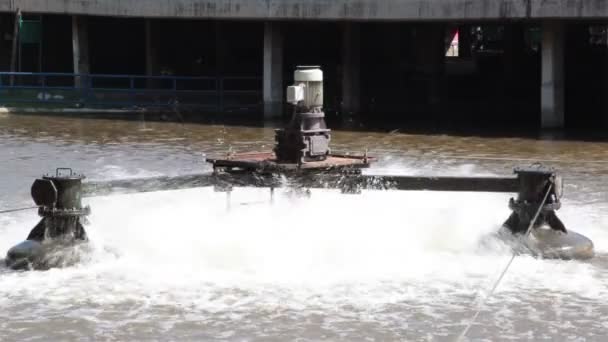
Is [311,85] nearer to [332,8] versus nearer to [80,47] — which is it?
[332,8]

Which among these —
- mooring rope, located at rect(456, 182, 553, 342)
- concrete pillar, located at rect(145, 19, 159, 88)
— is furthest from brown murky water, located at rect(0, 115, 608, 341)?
concrete pillar, located at rect(145, 19, 159, 88)

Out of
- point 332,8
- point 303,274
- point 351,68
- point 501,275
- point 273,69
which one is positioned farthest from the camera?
point 351,68

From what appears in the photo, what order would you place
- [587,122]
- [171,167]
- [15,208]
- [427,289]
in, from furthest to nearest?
[587,122], [171,167], [15,208], [427,289]

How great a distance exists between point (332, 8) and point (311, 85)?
52.5ft

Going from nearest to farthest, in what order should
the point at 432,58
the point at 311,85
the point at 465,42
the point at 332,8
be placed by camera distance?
1. the point at 311,85
2. the point at 332,8
3. the point at 432,58
4. the point at 465,42

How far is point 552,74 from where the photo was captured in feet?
87.3

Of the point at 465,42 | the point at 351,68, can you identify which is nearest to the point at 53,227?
the point at 351,68

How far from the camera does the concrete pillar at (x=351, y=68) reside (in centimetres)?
3162

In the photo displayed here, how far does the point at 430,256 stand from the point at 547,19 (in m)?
15.3

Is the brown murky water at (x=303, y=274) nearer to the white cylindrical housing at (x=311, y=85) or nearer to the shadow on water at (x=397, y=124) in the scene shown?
the white cylindrical housing at (x=311, y=85)

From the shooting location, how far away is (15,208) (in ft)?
47.8

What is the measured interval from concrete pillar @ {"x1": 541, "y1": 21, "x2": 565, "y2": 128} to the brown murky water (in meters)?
9.80

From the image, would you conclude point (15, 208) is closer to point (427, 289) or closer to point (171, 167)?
point (171, 167)

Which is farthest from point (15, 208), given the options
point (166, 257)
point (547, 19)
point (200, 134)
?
point (547, 19)
